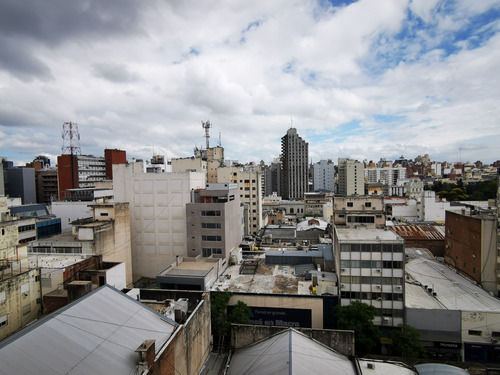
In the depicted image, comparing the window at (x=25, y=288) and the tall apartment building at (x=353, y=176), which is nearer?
the window at (x=25, y=288)

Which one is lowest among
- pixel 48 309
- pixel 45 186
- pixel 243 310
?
pixel 243 310

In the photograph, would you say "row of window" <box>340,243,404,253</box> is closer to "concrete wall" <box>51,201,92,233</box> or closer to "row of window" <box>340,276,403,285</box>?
"row of window" <box>340,276,403,285</box>

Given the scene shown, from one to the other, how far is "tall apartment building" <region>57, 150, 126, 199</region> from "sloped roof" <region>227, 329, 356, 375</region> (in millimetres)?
75310

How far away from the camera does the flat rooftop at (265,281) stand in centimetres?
2927

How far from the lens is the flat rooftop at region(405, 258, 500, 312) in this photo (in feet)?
84.8

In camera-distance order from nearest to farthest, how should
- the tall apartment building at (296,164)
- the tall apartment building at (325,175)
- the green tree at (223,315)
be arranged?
the green tree at (223,315)
the tall apartment building at (296,164)
the tall apartment building at (325,175)

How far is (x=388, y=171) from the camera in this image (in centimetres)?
17538

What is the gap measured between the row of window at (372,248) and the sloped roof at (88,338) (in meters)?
18.3

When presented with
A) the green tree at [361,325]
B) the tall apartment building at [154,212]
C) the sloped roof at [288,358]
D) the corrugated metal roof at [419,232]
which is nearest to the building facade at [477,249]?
the corrugated metal roof at [419,232]

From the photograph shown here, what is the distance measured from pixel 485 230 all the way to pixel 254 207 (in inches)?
1702

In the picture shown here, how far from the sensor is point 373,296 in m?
26.3

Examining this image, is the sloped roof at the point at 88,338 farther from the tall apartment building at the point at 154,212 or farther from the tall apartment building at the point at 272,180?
the tall apartment building at the point at 272,180

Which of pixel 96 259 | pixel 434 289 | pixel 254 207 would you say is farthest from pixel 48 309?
pixel 254 207

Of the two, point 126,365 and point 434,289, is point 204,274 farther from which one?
point 434,289
